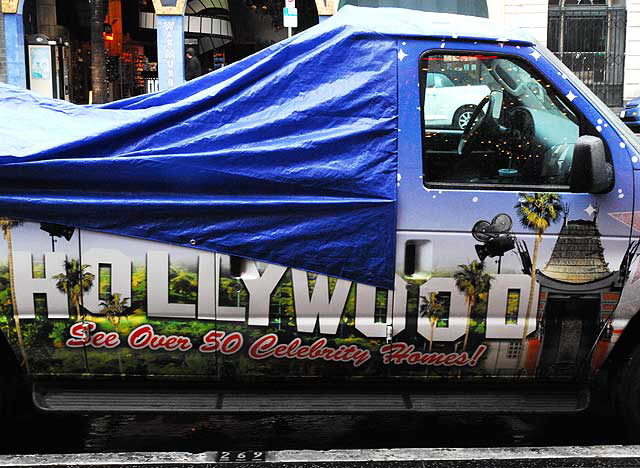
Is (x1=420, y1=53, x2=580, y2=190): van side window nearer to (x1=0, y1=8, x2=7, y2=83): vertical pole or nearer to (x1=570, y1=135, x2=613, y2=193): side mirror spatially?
(x1=570, y1=135, x2=613, y2=193): side mirror

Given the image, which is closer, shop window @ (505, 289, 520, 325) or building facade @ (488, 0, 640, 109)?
shop window @ (505, 289, 520, 325)

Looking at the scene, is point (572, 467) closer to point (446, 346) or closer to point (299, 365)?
point (446, 346)

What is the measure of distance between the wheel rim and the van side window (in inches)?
2.8

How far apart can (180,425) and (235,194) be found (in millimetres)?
1544

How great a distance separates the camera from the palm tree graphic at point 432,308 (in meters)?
3.86

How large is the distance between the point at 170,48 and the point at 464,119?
732 inches

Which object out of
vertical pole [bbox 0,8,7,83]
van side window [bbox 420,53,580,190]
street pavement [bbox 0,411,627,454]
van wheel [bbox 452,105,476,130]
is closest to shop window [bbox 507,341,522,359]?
street pavement [bbox 0,411,627,454]

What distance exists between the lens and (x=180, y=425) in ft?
15.0

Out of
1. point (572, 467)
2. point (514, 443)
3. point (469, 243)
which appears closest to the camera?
point (572, 467)

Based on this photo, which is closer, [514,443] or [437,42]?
[437,42]

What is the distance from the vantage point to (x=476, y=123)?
13.6 feet

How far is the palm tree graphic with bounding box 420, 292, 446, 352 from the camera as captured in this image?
3.86m

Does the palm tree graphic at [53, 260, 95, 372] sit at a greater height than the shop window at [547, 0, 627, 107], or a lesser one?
lesser

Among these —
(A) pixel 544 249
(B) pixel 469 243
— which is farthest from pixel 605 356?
(B) pixel 469 243
